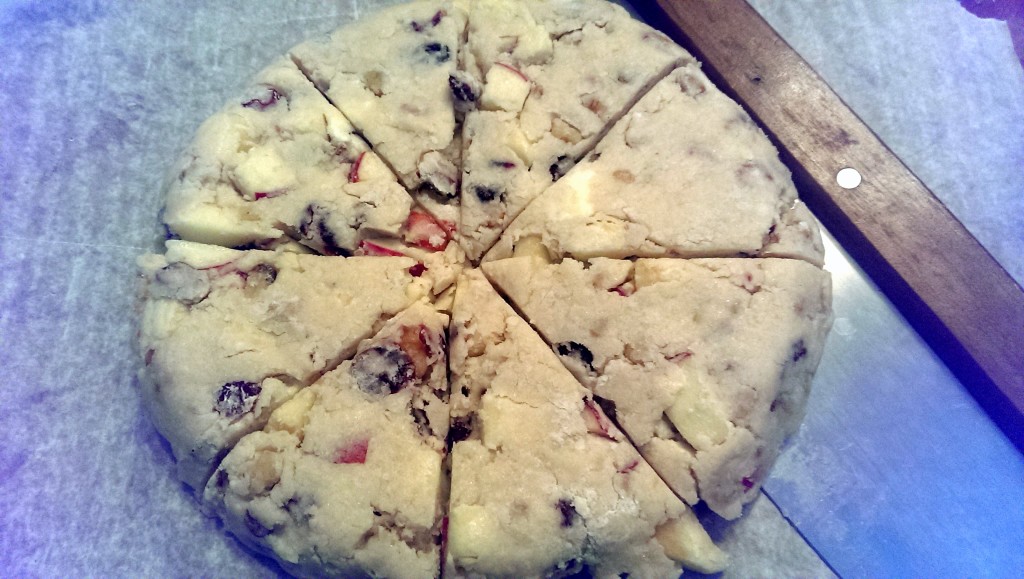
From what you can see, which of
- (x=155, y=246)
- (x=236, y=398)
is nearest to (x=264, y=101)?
(x=155, y=246)

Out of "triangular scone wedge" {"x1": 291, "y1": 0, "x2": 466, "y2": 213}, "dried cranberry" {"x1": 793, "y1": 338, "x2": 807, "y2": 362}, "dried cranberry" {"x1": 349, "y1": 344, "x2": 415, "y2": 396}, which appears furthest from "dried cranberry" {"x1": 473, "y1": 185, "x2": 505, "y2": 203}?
"dried cranberry" {"x1": 793, "y1": 338, "x2": 807, "y2": 362}

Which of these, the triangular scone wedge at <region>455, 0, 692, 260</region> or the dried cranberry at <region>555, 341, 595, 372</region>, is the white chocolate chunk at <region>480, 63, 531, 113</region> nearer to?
the triangular scone wedge at <region>455, 0, 692, 260</region>

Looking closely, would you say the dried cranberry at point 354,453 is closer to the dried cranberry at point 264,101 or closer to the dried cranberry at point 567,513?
the dried cranberry at point 567,513

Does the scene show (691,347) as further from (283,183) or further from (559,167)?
(283,183)

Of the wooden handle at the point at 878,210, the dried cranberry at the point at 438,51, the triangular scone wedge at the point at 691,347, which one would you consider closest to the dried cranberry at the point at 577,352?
the triangular scone wedge at the point at 691,347

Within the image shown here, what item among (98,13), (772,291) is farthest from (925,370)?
(98,13)

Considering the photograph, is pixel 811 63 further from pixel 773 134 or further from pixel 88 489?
pixel 88 489
